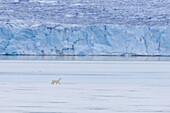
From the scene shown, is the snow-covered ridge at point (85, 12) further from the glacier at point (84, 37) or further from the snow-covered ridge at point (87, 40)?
the snow-covered ridge at point (87, 40)

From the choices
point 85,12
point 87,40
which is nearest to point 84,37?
point 87,40

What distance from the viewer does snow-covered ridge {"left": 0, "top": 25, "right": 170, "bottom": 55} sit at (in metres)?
20.5

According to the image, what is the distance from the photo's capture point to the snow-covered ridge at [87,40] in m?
20.5

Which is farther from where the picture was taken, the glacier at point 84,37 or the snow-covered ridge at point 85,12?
the snow-covered ridge at point 85,12

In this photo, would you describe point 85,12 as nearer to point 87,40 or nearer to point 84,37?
point 84,37

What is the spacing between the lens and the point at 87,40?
2066 centimetres

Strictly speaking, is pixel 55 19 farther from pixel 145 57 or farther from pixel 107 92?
pixel 107 92

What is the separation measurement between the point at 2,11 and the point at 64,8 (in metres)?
3.24

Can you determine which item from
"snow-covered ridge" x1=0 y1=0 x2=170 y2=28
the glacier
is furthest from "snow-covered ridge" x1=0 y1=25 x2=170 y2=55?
"snow-covered ridge" x1=0 y1=0 x2=170 y2=28

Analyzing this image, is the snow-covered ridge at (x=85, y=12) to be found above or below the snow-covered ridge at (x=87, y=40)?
above

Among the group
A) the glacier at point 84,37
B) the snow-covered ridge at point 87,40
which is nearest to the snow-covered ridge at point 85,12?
the glacier at point 84,37

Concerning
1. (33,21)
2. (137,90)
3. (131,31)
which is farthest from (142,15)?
(137,90)

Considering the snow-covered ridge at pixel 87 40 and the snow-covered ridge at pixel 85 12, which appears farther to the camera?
the snow-covered ridge at pixel 85 12

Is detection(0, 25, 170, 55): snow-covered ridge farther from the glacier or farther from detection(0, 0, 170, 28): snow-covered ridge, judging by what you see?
detection(0, 0, 170, 28): snow-covered ridge
